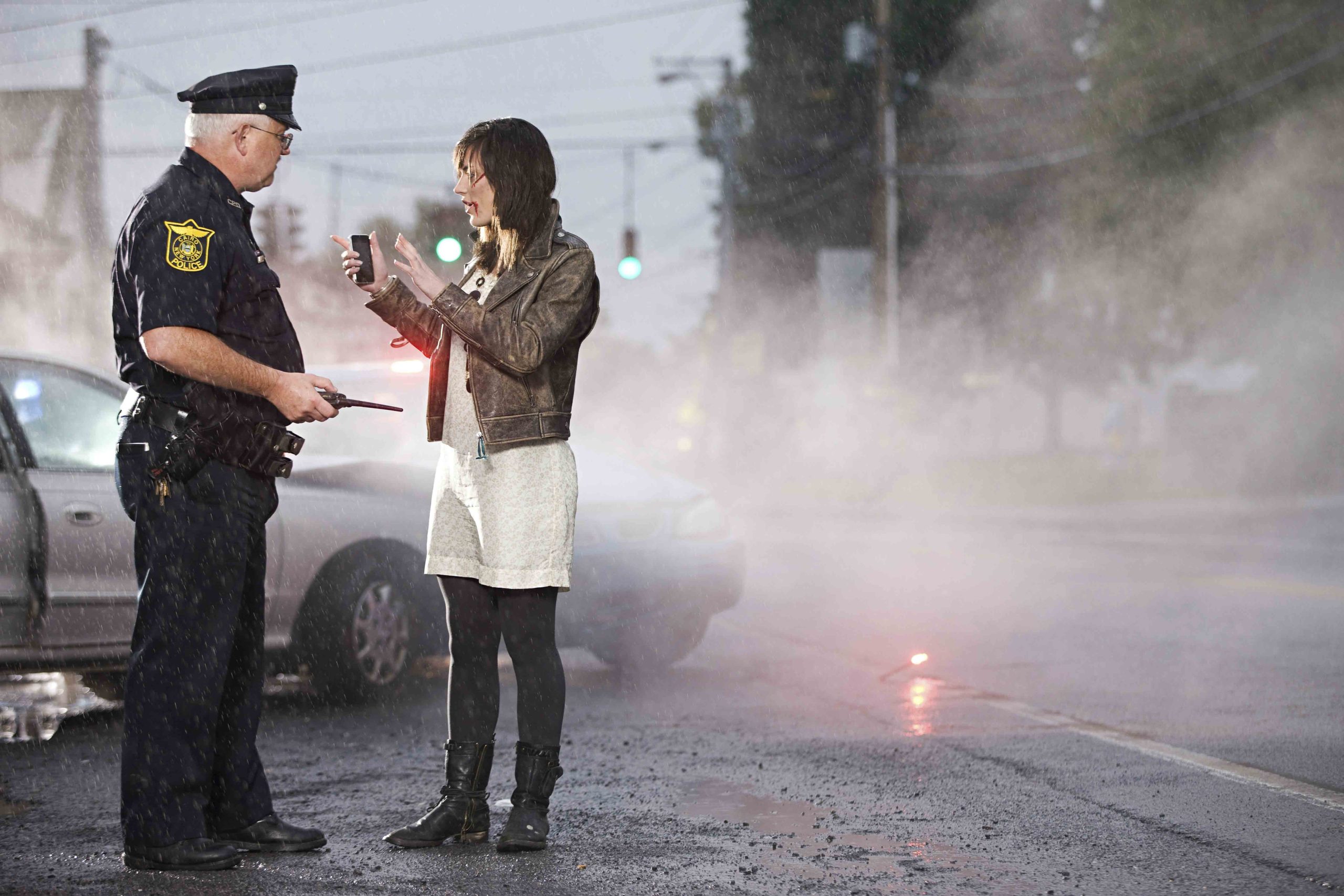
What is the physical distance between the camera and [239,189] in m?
3.90

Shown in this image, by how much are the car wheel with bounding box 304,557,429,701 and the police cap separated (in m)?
2.79

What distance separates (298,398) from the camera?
3.70 m

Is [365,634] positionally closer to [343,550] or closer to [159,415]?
[343,550]

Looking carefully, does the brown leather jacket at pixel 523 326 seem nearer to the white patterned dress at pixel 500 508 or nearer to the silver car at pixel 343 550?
the white patterned dress at pixel 500 508

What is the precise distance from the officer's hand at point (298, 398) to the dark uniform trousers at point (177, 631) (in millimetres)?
213

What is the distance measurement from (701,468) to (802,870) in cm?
3494

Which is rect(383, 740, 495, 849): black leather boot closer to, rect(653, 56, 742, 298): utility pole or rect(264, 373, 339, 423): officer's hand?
rect(264, 373, 339, 423): officer's hand

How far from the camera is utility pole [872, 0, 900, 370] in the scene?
88.4ft

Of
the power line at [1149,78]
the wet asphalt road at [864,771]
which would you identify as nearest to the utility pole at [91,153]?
the wet asphalt road at [864,771]

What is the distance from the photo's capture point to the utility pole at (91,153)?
20.2 m

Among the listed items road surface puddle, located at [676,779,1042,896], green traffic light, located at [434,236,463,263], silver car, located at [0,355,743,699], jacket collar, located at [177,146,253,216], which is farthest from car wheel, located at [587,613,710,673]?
green traffic light, located at [434,236,463,263]

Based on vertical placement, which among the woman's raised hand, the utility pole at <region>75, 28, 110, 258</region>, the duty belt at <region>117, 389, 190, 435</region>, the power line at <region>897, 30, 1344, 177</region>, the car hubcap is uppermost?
the power line at <region>897, 30, 1344, 177</region>

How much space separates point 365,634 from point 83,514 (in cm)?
136

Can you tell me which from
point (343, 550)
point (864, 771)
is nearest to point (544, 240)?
point (864, 771)
